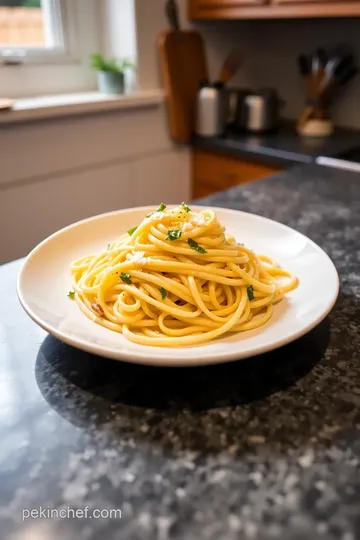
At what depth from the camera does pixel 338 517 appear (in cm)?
44

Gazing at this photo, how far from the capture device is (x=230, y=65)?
7.63ft

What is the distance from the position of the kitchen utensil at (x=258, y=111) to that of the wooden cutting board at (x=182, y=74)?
220mm

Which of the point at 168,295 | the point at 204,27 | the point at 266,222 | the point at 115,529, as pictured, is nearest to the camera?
the point at 115,529

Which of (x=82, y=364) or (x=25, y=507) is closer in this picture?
(x=25, y=507)

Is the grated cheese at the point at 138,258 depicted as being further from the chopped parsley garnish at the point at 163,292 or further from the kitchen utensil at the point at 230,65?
the kitchen utensil at the point at 230,65

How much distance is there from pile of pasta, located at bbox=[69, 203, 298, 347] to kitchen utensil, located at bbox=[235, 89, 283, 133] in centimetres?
158

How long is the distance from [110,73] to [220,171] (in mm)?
606

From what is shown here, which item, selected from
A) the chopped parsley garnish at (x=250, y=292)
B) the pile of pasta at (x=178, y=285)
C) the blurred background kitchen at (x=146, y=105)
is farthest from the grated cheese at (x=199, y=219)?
the blurred background kitchen at (x=146, y=105)

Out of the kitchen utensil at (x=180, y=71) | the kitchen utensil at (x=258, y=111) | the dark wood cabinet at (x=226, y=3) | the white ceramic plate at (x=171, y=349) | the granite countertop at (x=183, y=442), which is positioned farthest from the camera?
the kitchen utensil at (x=258, y=111)

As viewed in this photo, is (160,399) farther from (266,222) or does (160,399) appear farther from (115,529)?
(266,222)

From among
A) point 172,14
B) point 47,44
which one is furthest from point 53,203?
point 172,14

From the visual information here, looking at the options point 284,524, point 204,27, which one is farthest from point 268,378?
point 204,27

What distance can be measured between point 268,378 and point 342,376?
94 mm

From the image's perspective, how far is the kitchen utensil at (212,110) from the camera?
2.13 m
